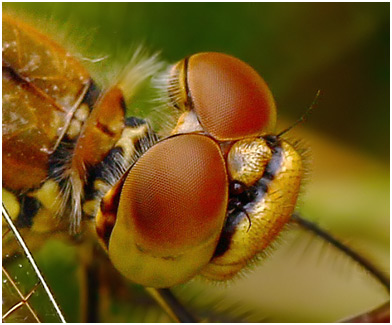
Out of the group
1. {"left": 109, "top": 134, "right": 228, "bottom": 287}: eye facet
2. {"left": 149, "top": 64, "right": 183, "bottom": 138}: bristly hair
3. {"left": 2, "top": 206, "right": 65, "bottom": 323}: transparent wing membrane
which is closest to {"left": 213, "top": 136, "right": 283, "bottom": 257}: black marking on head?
{"left": 109, "top": 134, "right": 228, "bottom": 287}: eye facet

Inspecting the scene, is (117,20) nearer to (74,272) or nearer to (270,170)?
(74,272)

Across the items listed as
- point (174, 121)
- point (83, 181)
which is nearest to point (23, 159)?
point (83, 181)

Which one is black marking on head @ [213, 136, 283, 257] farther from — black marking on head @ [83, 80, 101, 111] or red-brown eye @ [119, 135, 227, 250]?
black marking on head @ [83, 80, 101, 111]

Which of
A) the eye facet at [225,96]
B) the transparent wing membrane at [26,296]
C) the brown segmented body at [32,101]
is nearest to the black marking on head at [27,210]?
the brown segmented body at [32,101]

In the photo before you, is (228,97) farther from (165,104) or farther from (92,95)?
(92,95)

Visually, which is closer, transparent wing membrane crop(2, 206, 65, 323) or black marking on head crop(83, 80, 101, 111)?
transparent wing membrane crop(2, 206, 65, 323)

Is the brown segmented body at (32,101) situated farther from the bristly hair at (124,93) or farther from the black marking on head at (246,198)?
the black marking on head at (246,198)

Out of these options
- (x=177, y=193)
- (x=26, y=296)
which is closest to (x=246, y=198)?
(x=177, y=193)
